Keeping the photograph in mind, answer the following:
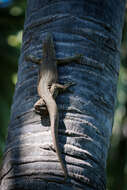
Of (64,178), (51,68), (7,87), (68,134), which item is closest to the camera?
(64,178)

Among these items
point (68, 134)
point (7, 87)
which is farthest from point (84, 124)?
point (7, 87)

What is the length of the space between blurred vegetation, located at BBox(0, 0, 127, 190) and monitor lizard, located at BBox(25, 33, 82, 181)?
851 cm

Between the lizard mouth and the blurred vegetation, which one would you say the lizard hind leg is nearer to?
the lizard mouth

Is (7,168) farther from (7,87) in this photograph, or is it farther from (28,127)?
(7,87)

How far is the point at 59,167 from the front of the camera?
9.29 feet

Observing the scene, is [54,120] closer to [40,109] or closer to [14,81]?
[40,109]

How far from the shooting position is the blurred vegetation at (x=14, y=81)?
42.1 feet

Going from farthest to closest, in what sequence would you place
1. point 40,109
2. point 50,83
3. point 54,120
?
point 50,83, point 40,109, point 54,120

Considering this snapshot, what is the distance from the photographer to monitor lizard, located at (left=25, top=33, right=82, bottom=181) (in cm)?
296

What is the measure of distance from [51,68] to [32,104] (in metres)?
0.41

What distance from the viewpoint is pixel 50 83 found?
3453 mm

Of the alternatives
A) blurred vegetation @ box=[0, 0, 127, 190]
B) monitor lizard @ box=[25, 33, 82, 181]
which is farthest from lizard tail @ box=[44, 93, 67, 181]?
blurred vegetation @ box=[0, 0, 127, 190]

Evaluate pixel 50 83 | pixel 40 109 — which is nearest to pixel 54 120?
pixel 40 109

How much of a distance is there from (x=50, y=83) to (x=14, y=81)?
378 inches
